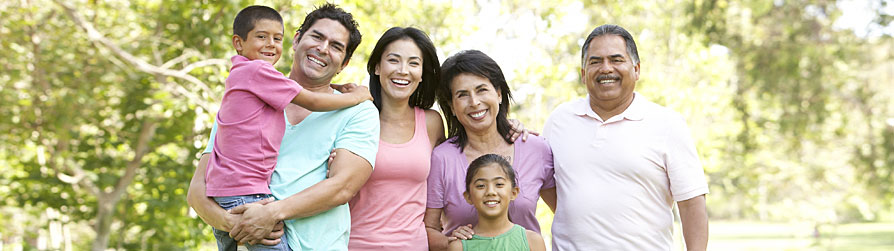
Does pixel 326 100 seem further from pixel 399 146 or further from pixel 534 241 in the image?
pixel 534 241

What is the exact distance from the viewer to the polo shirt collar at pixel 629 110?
Answer: 318 cm

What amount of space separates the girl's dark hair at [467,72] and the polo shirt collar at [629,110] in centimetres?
34

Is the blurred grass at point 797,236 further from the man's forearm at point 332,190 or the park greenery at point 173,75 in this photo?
the man's forearm at point 332,190

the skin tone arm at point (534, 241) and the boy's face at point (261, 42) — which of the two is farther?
the boy's face at point (261, 42)

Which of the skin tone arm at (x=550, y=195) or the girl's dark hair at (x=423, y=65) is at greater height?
the girl's dark hair at (x=423, y=65)

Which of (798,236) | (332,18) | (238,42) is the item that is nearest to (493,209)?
(332,18)

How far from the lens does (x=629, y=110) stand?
10.5ft

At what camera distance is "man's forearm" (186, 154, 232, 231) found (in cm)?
259

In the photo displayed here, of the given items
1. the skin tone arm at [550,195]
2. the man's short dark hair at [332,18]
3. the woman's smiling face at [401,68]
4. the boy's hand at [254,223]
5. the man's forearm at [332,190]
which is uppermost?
the man's short dark hair at [332,18]

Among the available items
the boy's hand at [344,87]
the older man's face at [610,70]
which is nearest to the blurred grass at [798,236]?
the older man's face at [610,70]

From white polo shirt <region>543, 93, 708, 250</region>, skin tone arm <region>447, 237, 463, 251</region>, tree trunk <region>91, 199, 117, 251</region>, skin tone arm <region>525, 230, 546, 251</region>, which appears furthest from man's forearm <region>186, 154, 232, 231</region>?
tree trunk <region>91, 199, 117, 251</region>

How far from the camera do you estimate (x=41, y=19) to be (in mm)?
8609

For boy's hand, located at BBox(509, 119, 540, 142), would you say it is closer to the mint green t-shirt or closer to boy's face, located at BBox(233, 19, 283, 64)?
the mint green t-shirt

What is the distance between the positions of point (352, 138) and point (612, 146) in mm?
1167
